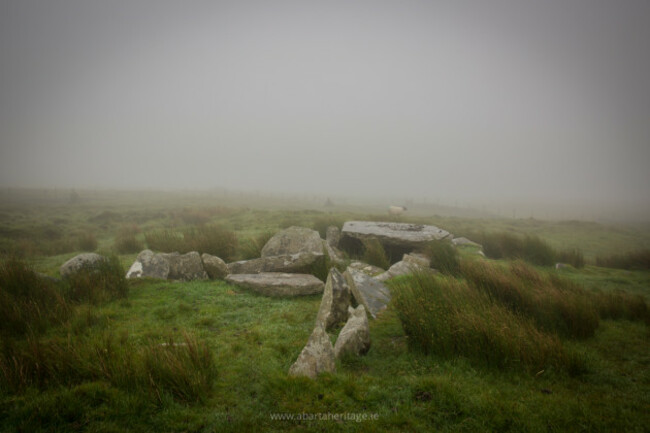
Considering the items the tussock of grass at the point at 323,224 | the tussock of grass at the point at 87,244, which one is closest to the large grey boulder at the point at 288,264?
the tussock of grass at the point at 323,224

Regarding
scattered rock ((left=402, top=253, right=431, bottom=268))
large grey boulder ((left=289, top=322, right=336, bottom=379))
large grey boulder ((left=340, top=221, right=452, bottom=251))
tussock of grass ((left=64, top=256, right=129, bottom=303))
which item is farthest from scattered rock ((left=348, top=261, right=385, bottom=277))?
tussock of grass ((left=64, top=256, right=129, bottom=303))

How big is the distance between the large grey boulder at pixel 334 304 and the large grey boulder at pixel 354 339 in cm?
79

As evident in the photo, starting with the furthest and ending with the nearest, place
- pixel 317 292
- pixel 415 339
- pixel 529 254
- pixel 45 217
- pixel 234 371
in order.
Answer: pixel 45 217, pixel 529 254, pixel 317 292, pixel 415 339, pixel 234 371

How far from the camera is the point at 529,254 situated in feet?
46.7

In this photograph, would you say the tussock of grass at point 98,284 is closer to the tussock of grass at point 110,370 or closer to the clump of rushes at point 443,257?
the tussock of grass at point 110,370

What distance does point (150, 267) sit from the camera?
359 inches

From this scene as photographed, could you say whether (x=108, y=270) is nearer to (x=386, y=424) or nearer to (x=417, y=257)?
(x=386, y=424)

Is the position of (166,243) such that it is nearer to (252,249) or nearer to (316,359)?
(252,249)

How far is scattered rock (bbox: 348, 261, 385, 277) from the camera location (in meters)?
10.3

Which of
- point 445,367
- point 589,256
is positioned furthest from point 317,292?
point 589,256

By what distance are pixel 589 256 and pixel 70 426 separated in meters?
24.5

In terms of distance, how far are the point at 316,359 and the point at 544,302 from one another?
17.3 ft

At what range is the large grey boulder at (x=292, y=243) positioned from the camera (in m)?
10.9

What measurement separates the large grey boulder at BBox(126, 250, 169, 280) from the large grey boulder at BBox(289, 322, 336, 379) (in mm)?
6732
